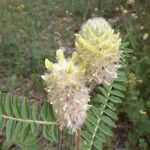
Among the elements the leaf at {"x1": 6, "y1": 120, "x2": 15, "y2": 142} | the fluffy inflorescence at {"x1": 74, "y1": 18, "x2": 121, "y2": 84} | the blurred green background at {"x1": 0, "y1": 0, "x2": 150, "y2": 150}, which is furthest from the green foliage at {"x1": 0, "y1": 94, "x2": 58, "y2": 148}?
the blurred green background at {"x1": 0, "y1": 0, "x2": 150, "y2": 150}

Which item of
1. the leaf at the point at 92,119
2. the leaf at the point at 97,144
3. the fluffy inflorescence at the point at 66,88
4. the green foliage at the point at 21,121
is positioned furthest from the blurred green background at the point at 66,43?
the fluffy inflorescence at the point at 66,88

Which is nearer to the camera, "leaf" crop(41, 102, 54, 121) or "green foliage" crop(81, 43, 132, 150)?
"leaf" crop(41, 102, 54, 121)

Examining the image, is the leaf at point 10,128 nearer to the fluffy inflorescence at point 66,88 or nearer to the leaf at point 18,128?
the leaf at point 18,128

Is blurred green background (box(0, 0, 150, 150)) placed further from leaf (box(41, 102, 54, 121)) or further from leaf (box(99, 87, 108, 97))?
leaf (box(41, 102, 54, 121))

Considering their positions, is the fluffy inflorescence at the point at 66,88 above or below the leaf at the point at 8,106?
above

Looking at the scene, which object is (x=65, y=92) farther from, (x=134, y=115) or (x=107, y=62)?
(x=134, y=115)
